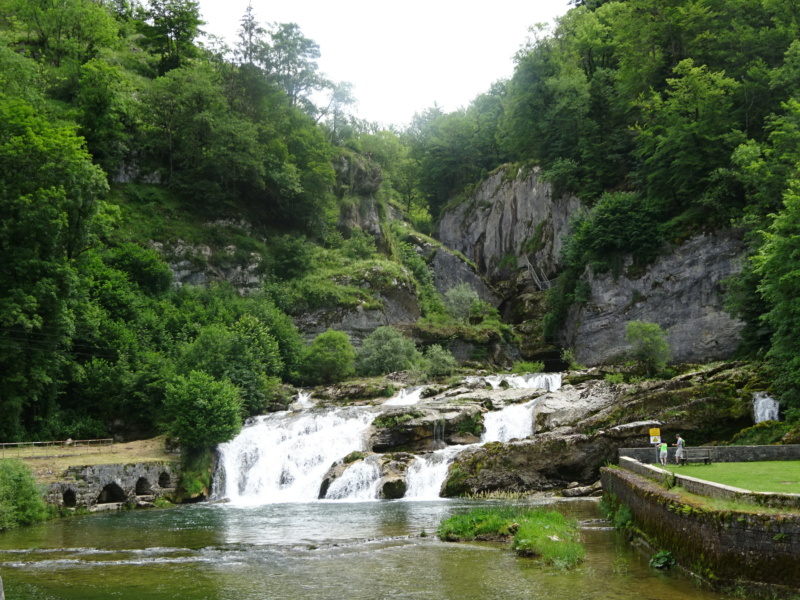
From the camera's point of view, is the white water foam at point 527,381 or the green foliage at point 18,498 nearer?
the green foliage at point 18,498

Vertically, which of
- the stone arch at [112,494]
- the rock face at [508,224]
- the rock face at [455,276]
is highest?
the rock face at [508,224]

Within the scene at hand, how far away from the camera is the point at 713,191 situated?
4047 cm

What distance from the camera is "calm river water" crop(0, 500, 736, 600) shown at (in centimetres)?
1086

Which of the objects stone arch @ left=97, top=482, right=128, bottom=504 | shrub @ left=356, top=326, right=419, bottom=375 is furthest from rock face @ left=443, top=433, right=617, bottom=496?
shrub @ left=356, top=326, right=419, bottom=375

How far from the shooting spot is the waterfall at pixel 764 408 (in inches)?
967

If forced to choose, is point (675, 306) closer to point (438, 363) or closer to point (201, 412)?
point (438, 363)

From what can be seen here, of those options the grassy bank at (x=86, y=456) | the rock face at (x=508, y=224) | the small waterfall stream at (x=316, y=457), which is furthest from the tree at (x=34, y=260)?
the rock face at (x=508, y=224)

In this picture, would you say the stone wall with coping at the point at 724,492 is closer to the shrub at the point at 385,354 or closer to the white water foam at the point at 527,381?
the white water foam at the point at 527,381

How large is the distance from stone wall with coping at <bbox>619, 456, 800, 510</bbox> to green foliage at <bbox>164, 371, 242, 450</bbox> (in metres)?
20.9

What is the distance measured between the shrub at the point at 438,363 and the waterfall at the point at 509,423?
41.6 ft

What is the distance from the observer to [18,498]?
839 inches

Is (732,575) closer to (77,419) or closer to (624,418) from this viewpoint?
(624,418)

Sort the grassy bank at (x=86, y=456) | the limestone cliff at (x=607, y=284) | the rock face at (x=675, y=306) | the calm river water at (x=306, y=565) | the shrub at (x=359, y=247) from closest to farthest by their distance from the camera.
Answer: the calm river water at (x=306, y=565) < the grassy bank at (x=86, y=456) < the rock face at (x=675, y=306) < the limestone cliff at (x=607, y=284) < the shrub at (x=359, y=247)

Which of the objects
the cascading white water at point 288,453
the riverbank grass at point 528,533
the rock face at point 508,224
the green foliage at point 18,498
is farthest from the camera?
the rock face at point 508,224
